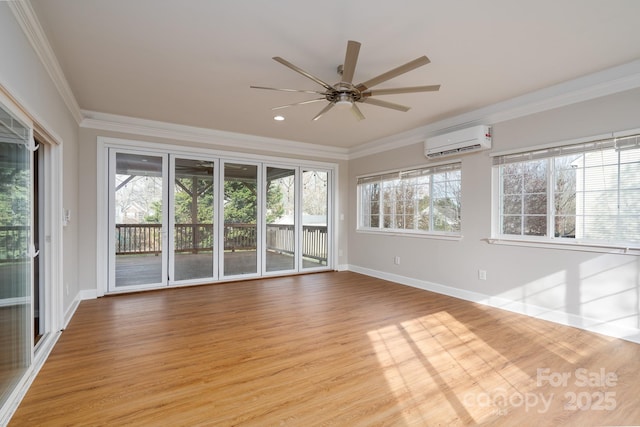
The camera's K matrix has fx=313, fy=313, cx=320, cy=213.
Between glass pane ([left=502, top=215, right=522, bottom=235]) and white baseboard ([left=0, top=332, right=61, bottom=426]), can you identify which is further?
glass pane ([left=502, top=215, right=522, bottom=235])

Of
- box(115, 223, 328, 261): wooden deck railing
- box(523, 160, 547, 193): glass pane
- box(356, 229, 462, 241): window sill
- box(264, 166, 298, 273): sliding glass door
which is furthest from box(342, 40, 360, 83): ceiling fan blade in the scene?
box(115, 223, 328, 261): wooden deck railing

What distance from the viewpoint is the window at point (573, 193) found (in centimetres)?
304

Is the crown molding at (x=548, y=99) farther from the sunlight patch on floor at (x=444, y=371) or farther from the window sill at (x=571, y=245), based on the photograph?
the sunlight patch on floor at (x=444, y=371)

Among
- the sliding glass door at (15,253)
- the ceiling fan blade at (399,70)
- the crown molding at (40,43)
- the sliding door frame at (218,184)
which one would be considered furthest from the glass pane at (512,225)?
the crown molding at (40,43)

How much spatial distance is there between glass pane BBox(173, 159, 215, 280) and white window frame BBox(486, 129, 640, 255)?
4.29 meters

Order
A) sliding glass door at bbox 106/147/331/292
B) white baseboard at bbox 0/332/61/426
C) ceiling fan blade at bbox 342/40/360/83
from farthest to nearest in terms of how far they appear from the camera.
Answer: sliding glass door at bbox 106/147/331/292, ceiling fan blade at bbox 342/40/360/83, white baseboard at bbox 0/332/61/426

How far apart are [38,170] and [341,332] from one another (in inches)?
131

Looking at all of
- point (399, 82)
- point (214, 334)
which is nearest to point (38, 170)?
point (214, 334)

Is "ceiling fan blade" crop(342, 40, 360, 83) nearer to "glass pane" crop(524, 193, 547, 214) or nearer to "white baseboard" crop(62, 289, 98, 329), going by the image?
"glass pane" crop(524, 193, 547, 214)

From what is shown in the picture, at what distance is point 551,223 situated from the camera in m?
3.58

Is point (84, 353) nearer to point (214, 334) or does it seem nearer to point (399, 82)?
point (214, 334)

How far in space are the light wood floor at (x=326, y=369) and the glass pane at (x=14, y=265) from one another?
0.24 metres

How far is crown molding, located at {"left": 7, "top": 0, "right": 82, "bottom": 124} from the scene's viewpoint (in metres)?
2.01

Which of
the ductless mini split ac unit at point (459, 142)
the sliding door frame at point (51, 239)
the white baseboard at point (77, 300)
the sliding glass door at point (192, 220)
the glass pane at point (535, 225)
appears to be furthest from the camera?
the sliding glass door at point (192, 220)
